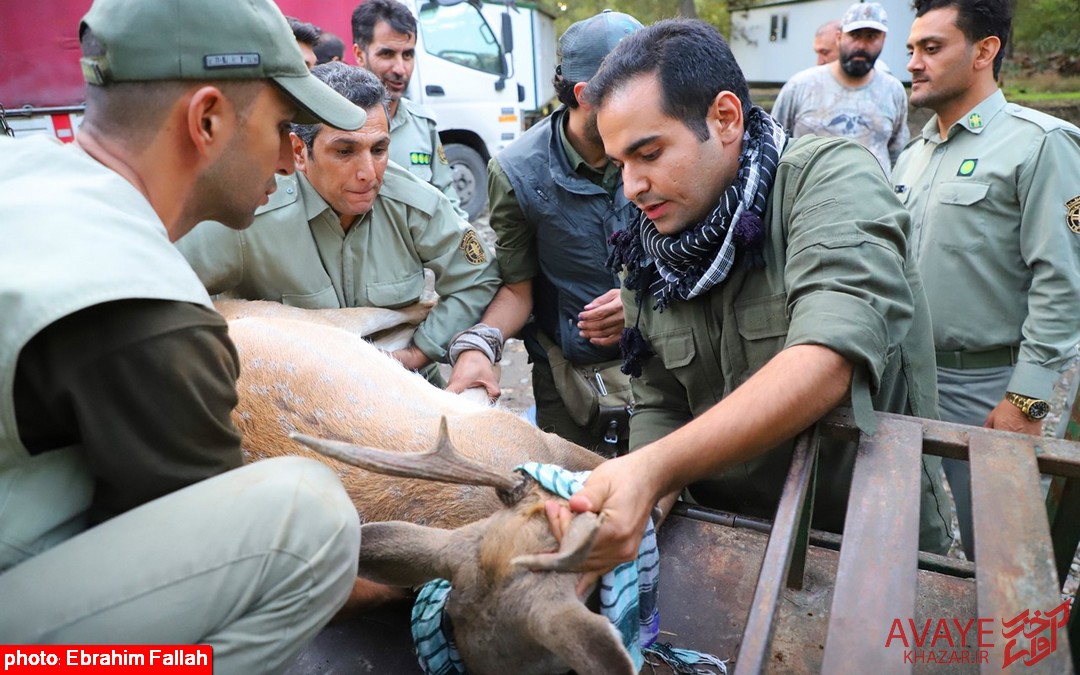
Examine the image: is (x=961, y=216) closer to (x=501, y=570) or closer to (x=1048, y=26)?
(x=501, y=570)

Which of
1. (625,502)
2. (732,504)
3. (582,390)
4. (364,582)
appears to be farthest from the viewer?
(582,390)

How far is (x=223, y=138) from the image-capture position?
195cm

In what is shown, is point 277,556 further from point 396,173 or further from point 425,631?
point 396,173

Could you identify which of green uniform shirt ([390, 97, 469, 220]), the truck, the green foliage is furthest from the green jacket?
the green foliage

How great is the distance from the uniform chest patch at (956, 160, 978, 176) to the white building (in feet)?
54.4

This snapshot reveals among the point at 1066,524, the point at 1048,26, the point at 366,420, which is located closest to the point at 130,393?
the point at 366,420

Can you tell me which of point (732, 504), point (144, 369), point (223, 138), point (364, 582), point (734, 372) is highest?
point (223, 138)

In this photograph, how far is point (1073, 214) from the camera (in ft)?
10.5

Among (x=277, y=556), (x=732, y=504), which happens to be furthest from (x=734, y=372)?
(x=277, y=556)

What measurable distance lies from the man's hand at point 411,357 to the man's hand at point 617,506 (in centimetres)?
197

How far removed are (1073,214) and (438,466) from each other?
107 inches

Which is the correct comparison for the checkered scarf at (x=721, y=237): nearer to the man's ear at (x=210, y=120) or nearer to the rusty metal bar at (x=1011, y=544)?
the rusty metal bar at (x=1011, y=544)

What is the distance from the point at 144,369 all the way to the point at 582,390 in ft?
8.64

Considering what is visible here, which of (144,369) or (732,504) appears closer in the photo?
(144,369)
